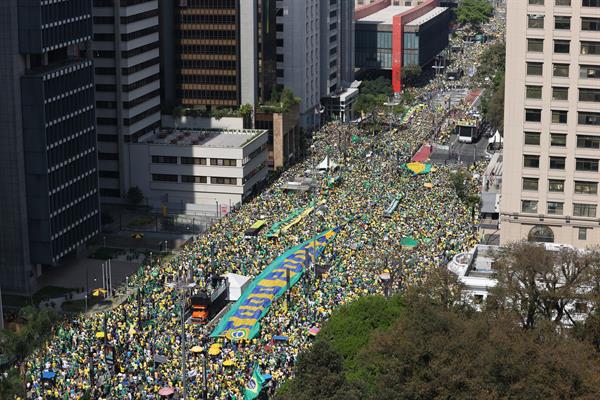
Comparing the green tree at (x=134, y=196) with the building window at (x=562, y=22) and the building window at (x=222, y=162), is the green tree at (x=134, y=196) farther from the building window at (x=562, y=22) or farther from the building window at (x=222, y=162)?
the building window at (x=562, y=22)

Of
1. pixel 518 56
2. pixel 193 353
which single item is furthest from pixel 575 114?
pixel 193 353

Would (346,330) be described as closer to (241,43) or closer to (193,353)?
(193,353)

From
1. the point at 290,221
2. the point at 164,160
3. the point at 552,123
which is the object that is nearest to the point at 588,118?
the point at 552,123

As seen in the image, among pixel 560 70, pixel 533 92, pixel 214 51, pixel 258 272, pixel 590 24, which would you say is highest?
pixel 590 24

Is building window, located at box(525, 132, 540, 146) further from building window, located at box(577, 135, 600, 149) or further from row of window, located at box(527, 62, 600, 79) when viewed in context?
row of window, located at box(527, 62, 600, 79)

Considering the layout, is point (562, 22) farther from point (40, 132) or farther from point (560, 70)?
point (40, 132)

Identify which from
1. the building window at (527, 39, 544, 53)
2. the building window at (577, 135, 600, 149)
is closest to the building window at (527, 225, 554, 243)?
the building window at (577, 135, 600, 149)
